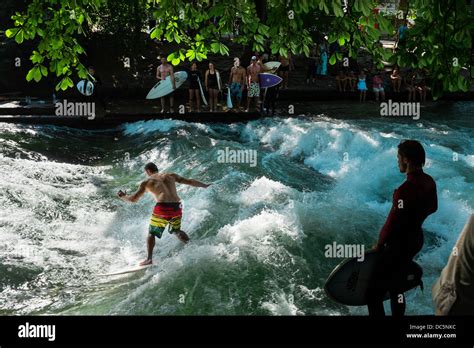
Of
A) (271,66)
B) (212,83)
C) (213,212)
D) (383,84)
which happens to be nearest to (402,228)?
(213,212)

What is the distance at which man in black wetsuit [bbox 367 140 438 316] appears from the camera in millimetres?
3973

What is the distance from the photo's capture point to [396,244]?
4051mm

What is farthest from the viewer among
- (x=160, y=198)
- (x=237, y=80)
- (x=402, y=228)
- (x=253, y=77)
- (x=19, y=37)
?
(x=237, y=80)

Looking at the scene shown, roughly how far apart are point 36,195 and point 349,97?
38.9 feet

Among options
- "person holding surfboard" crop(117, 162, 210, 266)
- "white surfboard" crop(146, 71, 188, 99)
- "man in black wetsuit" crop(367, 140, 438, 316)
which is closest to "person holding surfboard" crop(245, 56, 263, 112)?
"white surfboard" crop(146, 71, 188, 99)

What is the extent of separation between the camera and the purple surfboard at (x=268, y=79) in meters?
15.1

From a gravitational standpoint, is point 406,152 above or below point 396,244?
above

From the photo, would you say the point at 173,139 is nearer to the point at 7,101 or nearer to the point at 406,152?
the point at 7,101

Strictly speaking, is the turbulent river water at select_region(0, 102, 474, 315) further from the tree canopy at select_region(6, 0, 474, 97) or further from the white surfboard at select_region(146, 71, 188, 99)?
the tree canopy at select_region(6, 0, 474, 97)

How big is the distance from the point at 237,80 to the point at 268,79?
921mm

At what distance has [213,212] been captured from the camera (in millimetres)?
8844

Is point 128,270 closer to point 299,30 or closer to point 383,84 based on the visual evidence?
point 299,30

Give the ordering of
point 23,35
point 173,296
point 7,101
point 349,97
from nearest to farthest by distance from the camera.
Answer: point 23,35 → point 173,296 → point 7,101 → point 349,97
